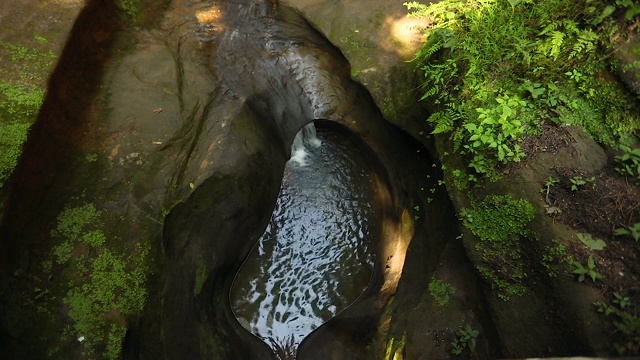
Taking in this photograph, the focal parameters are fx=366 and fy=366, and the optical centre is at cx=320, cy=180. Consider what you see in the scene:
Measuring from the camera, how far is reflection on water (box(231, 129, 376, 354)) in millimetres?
6203

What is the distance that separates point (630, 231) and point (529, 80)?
191cm

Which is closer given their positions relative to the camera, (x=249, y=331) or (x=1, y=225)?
(x=1, y=225)

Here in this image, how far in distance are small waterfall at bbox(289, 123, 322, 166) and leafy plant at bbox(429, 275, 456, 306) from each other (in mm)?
3676

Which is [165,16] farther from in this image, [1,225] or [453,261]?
[453,261]

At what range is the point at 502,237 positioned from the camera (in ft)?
13.6

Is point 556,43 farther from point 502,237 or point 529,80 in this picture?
point 502,237

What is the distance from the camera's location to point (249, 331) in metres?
6.08

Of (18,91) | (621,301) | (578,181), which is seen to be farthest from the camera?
(18,91)

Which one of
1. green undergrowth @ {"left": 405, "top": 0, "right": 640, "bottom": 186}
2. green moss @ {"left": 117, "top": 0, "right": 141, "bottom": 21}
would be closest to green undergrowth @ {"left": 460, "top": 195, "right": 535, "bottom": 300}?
green undergrowth @ {"left": 405, "top": 0, "right": 640, "bottom": 186}

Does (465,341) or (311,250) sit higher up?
(465,341)

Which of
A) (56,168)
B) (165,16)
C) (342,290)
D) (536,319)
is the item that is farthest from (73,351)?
(165,16)

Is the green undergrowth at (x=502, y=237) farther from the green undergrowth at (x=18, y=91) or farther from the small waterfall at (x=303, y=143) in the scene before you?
the green undergrowth at (x=18, y=91)

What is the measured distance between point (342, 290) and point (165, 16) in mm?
5872

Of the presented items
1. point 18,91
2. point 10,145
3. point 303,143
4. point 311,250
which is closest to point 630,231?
point 311,250
